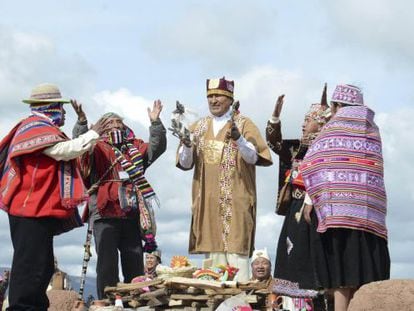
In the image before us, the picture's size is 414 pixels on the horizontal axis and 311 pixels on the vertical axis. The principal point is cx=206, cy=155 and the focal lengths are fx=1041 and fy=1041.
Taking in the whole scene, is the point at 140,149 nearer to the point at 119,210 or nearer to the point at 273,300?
the point at 119,210

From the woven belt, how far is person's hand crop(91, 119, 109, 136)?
1.96 meters

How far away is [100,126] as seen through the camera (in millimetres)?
9906

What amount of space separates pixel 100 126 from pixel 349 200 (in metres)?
2.61

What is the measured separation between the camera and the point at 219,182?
1093 cm

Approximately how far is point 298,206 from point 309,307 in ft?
3.66

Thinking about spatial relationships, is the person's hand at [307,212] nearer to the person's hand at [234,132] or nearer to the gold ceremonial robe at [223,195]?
the person's hand at [234,132]

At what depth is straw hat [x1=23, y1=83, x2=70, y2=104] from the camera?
9.27 meters

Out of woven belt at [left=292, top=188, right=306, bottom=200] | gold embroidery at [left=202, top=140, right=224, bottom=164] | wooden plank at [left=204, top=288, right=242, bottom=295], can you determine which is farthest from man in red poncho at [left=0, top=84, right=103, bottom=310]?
woven belt at [left=292, top=188, right=306, bottom=200]

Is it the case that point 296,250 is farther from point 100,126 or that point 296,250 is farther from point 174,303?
point 100,126

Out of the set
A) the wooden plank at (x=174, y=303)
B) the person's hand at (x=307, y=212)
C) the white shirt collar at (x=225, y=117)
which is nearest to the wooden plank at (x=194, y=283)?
the wooden plank at (x=174, y=303)

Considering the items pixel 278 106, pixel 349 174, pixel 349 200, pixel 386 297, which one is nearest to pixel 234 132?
pixel 278 106

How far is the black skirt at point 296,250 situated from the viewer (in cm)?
949

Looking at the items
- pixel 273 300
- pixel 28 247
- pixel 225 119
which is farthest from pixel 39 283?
pixel 225 119

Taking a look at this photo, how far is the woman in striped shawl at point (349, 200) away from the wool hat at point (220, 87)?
88.0 inches
